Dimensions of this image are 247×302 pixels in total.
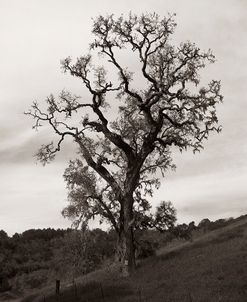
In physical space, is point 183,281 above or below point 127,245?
below

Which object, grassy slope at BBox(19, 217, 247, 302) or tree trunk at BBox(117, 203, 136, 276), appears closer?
grassy slope at BBox(19, 217, 247, 302)

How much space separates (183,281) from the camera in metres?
26.0

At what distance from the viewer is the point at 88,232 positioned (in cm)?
4003

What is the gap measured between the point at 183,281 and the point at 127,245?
8952 mm

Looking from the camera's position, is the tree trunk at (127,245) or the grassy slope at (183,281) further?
the tree trunk at (127,245)

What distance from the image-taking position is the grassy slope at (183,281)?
22681 millimetres

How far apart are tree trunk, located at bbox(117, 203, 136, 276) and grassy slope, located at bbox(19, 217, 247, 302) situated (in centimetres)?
84

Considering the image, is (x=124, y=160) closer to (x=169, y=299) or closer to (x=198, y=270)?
(x=198, y=270)

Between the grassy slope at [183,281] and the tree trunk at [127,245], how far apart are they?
838 mm

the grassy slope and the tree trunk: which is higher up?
the tree trunk

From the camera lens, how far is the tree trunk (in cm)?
3384

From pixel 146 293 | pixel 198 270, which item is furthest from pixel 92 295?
pixel 198 270

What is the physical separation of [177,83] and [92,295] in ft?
51.2

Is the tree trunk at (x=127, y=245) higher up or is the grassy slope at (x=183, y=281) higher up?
the tree trunk at (x=127, y=245)
